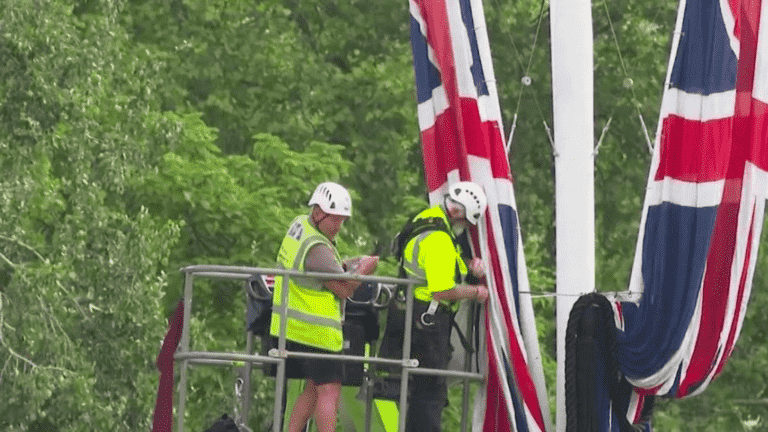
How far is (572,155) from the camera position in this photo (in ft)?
39.9

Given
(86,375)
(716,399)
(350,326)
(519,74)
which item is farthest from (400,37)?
(350,326)

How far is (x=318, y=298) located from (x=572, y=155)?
1559 millimetres

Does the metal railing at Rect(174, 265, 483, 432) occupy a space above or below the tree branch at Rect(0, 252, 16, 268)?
below

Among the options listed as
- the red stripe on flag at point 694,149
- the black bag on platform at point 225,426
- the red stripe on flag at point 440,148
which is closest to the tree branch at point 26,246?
the red stripe on flag at point 440,148

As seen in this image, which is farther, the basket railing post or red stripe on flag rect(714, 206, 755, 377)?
the basket railing post

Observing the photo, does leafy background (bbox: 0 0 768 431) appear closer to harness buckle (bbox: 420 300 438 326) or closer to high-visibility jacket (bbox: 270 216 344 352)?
harness buckle (bbox: 420 300 438 326)

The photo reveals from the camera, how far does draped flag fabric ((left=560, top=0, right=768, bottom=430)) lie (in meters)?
11.4

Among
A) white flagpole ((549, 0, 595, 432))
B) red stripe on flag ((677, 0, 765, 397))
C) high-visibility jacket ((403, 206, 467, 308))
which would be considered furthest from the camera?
white flagpole ((549, 0, 595, 432))

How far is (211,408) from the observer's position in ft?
72.6

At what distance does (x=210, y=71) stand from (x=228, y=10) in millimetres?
954

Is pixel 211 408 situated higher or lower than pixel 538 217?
lower

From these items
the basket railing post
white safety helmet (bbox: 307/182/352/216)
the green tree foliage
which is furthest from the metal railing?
the green tree foliage

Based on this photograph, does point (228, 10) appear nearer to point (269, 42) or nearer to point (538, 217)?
point (269, 42)

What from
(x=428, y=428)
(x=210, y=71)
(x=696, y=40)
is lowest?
(x=428, y=428)
